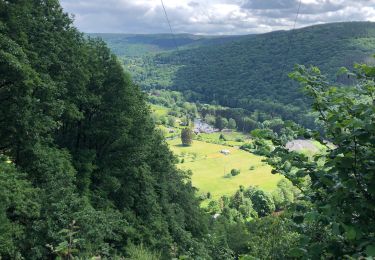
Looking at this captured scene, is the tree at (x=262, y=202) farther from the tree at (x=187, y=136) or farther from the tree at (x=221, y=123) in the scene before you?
the tree at (x=221, y=123)

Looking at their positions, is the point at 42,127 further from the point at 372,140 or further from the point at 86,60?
the point at 372,140

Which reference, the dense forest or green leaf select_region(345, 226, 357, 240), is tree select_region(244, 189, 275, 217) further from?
green leaf select_region(345, 226, 357, 240)

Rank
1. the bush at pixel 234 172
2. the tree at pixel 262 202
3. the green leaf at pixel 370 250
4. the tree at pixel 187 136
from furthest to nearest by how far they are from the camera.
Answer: the tree at pixel 187 136 → the bush at pixel 234 172 → the tree at pixel 262 202 → the green leaf at pixel 370 250

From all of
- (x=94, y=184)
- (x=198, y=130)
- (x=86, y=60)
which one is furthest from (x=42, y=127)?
(x=198, y=130)

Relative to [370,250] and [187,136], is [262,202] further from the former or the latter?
[370,250]

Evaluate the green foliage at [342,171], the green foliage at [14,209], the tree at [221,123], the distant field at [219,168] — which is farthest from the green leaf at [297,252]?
the tree at [221,123]

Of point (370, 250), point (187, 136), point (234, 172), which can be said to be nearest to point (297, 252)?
point (370, 250)

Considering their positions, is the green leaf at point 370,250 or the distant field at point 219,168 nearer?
the green leaf at point 370,250
